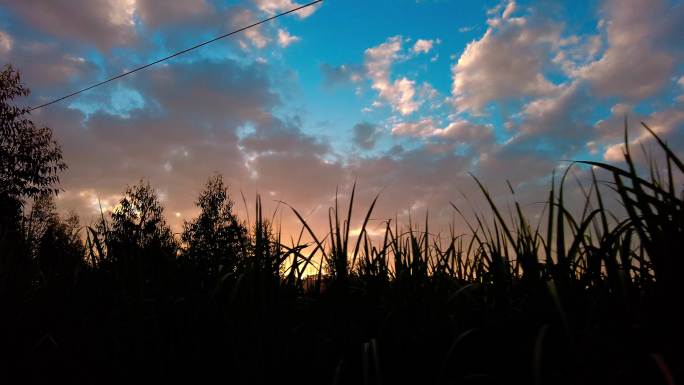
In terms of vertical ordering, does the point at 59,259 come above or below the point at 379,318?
above

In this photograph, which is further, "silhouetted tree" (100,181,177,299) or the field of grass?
"silhouetted tree" (100,181,177,299)

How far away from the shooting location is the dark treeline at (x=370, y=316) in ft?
5.80

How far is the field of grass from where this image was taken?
1761 millimetres

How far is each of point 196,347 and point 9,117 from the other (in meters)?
29.7

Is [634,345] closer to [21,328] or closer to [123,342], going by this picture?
[123,342]

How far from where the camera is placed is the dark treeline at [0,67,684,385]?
177 cm

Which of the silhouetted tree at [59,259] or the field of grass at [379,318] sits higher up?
the silhouetted tree at [59,259]

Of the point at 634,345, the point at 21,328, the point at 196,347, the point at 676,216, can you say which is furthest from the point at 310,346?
the point at 21,328

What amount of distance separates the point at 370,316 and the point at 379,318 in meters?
0.05

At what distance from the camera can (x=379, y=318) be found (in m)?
2.48

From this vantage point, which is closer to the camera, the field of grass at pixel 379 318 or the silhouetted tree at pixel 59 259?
the field of grass at pixel 379 318

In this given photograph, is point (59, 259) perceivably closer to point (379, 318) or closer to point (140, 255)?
point (140, 255)

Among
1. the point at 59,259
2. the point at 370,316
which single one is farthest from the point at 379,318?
the point at 59,259

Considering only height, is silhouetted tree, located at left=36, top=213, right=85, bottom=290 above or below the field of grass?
above
